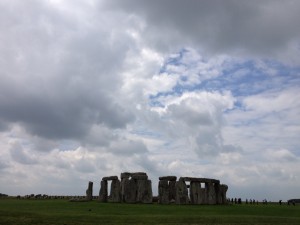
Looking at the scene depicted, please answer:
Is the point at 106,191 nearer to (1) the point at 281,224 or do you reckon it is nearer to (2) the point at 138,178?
(2) the point at 138,178

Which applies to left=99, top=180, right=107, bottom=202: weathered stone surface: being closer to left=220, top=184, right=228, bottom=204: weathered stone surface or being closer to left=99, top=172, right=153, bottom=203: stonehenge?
left=99, top=172, right=153, bottom=203: stonehenge

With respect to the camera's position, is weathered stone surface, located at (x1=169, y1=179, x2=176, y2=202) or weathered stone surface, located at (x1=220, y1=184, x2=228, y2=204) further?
weathered stone surface, located at (x1=220, y1=184, x2=228, y2=204)

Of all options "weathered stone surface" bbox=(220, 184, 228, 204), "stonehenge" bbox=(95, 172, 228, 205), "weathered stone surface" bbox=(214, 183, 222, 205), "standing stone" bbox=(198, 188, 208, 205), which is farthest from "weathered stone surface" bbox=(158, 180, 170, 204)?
"weathered stone surface" bbox=(220, 184, 228, 204)

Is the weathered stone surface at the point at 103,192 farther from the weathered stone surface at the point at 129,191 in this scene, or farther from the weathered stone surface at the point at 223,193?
the weathered stone surface at the point at 223,193

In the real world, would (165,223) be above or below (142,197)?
below

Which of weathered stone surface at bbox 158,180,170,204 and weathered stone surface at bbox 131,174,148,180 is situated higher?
weathered stone surface at bbox 131,174,148,180

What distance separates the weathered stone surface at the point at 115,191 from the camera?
137 ft

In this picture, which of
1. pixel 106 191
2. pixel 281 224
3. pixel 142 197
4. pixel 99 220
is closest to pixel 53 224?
pixel 99 220

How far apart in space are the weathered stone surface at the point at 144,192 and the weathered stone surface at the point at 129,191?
63 centimetres

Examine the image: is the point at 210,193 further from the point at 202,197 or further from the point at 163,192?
the point at 163,192

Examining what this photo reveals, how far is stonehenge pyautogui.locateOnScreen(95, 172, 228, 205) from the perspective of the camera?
40.1 metres

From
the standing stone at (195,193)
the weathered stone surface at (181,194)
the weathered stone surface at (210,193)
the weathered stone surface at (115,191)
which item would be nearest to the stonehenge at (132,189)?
the weathered stone surface at (115,191)

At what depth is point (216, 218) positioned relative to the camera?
75.5 ft

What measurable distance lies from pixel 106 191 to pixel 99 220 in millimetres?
24310
